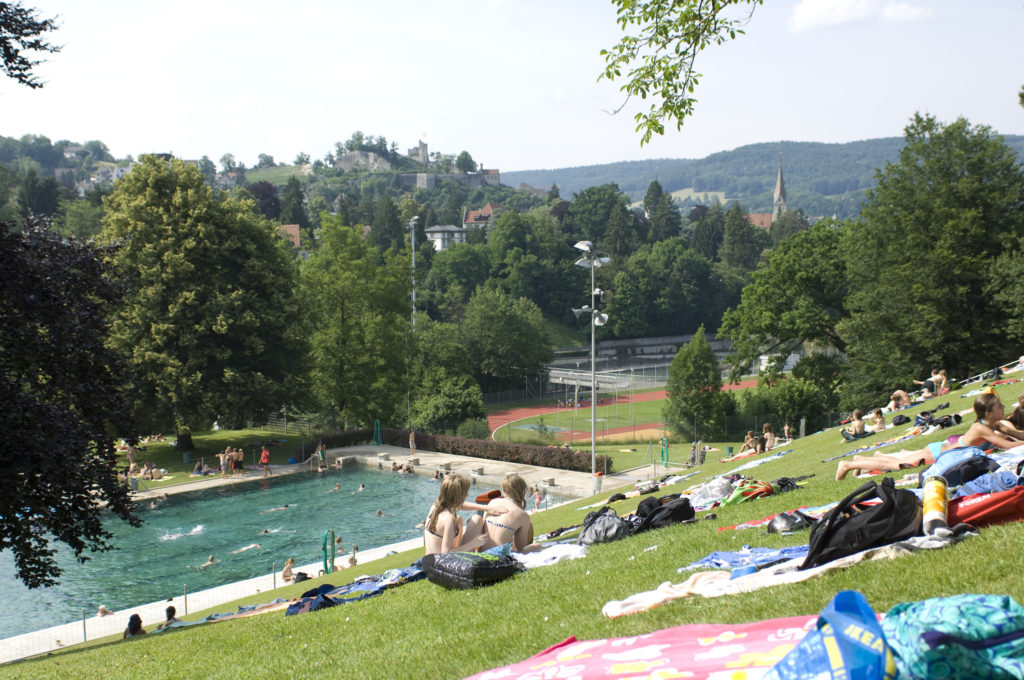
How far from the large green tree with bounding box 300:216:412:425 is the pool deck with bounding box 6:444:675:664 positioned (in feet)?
9.94

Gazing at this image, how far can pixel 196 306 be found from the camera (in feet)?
108

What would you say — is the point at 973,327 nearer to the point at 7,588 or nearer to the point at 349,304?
the point at 349,304

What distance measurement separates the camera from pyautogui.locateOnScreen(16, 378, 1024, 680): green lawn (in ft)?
16.0

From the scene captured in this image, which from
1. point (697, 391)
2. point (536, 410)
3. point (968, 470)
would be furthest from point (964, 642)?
point (536, 410)

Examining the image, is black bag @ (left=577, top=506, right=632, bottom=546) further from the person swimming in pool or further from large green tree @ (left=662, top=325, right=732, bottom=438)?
large green tree @ (left=662, top=325, right=732, bottom=438)

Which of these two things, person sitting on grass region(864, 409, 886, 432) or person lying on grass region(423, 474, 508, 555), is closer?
person lying on grass region(423, 474, 508, 555)

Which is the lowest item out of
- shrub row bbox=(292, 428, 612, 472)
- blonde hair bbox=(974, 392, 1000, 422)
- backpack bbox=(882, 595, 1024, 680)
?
shrub row bbox=(292, 428, 612, 472)

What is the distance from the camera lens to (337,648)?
659cm

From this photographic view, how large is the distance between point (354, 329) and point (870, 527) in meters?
36.5

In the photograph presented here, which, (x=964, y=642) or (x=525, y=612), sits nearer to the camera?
(x=964, y=642)

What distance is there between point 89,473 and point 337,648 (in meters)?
6.87

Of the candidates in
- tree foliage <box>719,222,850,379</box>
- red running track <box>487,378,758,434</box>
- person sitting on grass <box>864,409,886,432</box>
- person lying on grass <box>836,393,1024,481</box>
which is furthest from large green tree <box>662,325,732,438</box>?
person lying on grass <box>836,393,1024,481</box>

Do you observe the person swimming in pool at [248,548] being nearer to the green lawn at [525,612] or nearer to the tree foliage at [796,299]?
the green lawn at [525,612]

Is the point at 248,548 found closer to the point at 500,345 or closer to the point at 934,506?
the point at 934,506
